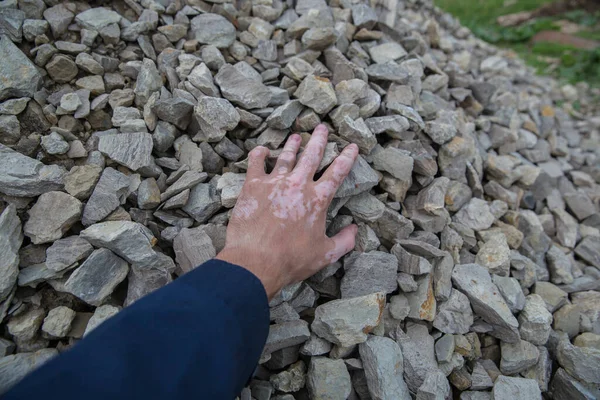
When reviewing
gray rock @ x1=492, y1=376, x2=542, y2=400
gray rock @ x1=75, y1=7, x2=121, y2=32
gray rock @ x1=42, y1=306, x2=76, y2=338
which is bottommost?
gray rock @ x1=492, y1=376, x2=542, y2=400

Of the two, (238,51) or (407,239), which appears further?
(238,51)

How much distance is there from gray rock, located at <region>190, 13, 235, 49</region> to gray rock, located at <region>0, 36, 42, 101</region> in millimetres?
1021

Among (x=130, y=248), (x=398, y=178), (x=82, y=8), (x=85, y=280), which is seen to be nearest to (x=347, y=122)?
(x=398, y=178)

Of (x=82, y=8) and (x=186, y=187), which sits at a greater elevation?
(x=82, y=8)

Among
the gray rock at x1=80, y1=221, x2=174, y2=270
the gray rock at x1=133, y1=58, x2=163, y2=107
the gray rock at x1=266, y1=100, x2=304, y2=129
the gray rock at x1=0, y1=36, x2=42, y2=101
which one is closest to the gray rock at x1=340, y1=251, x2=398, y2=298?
the gray rock at x1=266, y1=100, x2=304, y2=129

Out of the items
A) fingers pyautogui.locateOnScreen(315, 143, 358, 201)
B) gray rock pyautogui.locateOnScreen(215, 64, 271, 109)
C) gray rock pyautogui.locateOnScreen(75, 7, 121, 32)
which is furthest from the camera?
gray rock pyautogui.locateOnScreen(75, 7, 121, 32)

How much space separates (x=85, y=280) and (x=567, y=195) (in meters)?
3.56

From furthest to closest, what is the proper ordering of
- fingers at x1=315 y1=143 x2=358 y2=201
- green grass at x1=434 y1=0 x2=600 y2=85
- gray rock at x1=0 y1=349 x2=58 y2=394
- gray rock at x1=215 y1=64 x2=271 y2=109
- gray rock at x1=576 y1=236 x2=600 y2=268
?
green grass at x1=434 y1=0 x2=600 y2=85 < gray rock at x1=576 y1=236 x2=600 y2=268 < gray rock at x1=215 y1=64 x2=271 y2=109 < fingers at x1=315 y1=143 x2=358 y2=201 < gray rock at x1=0 y1=349 x2=58 y2=394

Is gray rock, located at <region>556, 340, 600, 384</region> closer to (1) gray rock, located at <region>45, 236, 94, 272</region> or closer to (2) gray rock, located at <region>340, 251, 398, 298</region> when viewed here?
(2) gray rock, located at <region>340, 251, 398, 298</region>

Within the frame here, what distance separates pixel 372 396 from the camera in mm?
1929

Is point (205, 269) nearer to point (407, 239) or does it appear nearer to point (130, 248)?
point (130, 248)

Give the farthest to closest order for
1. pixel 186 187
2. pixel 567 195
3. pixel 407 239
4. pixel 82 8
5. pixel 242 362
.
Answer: pixel 567 195 → pixel 82 8 → pixel 407 239 → pixel 186 187 → pixel 242 362

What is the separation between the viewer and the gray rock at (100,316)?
1771 millimetres

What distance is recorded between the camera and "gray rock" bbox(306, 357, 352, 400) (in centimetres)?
188
